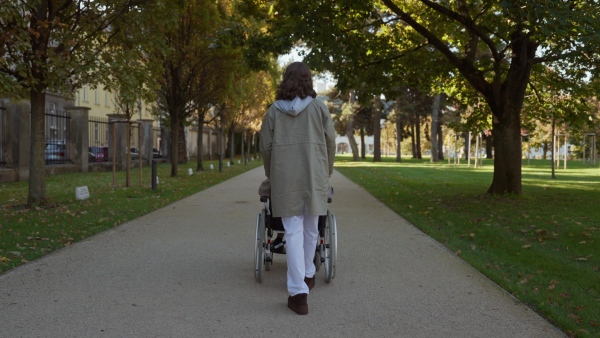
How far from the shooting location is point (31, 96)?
1178cm

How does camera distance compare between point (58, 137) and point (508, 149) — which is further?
point (58, 137)

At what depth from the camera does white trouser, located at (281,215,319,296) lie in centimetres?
481

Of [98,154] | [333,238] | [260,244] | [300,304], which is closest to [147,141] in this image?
[98,154]

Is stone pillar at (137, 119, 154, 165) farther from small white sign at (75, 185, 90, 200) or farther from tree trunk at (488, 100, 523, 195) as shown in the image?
tree trunk at (488, 100, 523, 195)

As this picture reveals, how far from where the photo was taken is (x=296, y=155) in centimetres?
493

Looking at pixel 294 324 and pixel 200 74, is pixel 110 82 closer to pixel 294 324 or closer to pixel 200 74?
pixel 294 324

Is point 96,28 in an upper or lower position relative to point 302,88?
upper

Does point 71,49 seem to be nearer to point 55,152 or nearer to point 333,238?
point 333,238

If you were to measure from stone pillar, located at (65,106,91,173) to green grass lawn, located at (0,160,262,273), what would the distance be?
6791 mm

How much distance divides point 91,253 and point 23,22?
15.6ft

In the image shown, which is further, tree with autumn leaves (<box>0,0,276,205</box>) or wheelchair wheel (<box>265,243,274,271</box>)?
tree with autumn leaves (<box>0,0,276,205</box>)

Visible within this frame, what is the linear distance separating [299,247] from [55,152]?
827 inches

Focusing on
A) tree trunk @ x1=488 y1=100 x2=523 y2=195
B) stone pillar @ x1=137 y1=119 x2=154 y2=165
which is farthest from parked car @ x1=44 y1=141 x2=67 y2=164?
tree trunk @ x1=488 y1=100 x2=523 y2=195

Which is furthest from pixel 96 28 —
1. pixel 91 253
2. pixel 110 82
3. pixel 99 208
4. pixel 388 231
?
pixel 388 231
